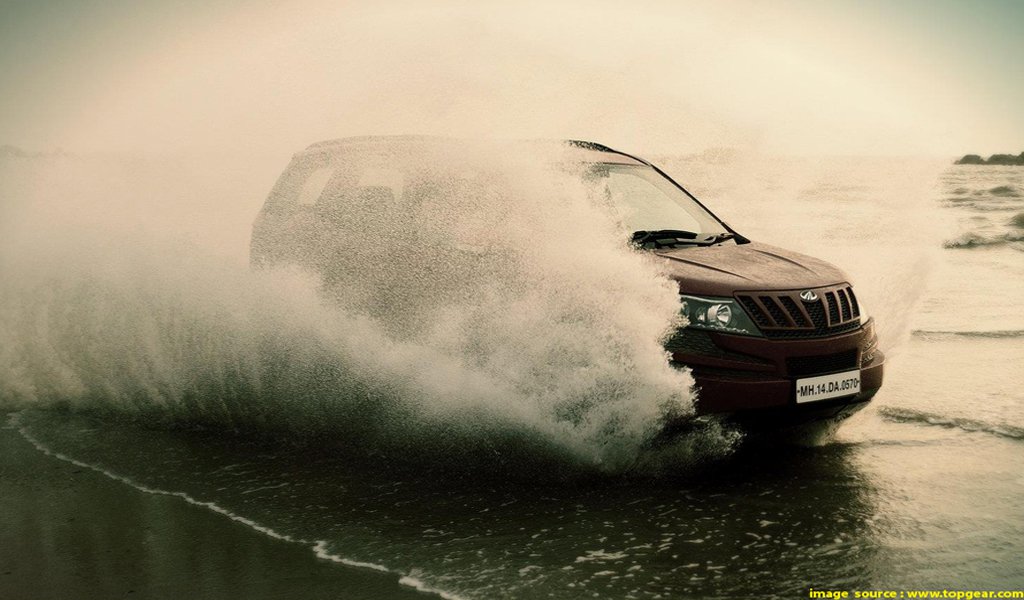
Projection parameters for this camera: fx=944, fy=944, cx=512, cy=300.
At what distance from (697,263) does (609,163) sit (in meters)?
1.37

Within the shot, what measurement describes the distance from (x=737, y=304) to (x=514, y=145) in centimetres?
195

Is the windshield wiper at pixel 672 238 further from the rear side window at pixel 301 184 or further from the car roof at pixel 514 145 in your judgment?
the rear side window at pixel 301 184

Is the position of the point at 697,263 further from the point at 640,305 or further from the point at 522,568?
the point at 522,568

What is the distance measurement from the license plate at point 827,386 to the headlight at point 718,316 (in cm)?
37

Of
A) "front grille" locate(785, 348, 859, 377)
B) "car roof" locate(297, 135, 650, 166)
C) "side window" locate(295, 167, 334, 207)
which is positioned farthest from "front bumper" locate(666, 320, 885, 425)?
"side window" locate(295, 167, 334, 207)

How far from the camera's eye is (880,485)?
486 cm

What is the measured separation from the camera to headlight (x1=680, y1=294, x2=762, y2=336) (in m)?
4.88

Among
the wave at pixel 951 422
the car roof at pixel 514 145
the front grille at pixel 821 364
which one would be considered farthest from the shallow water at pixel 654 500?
the car roof at pixel 514 145

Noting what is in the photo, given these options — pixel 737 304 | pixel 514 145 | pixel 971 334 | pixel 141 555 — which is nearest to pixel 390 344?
pixel 514 145

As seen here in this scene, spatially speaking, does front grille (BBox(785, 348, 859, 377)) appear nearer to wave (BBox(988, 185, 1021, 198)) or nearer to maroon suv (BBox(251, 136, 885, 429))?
maroon suv (BBox(251, 136, 885, 429))

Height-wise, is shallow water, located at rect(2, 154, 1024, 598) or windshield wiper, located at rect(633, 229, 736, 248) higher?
windshield wiper, located at rect(633, 229, 736, 248)

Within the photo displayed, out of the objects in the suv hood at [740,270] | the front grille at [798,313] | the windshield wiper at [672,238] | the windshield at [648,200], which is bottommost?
the front grille at [798,313]

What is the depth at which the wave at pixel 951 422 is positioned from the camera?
5.90 m

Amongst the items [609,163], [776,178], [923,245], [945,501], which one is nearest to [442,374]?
[609,163]
